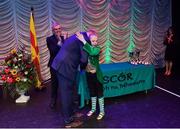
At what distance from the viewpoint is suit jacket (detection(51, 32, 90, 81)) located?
3.58 meters

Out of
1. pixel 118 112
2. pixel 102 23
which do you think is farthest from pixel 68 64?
pixel 102 23

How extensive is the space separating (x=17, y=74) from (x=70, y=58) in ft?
5.90

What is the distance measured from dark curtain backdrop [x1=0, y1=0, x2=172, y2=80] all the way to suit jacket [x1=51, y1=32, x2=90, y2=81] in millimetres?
2700

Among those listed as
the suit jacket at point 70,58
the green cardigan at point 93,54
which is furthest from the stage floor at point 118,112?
the suit jacket at point 70,58

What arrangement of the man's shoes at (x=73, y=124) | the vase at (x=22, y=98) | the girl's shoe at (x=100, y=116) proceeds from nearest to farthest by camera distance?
the man's shoes at (x=73, y=124)
the girl's shoe at (x=100, y=116)
the vase at (x=22, y=98)

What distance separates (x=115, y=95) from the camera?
493 centimetres

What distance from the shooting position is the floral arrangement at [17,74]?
493 centimetres

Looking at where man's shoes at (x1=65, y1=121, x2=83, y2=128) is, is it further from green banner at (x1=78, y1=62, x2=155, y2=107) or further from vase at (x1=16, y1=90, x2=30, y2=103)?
vase at (x1=16, y1=90, x2=30, y2=103)

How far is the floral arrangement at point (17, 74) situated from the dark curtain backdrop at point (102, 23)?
0.98 metres

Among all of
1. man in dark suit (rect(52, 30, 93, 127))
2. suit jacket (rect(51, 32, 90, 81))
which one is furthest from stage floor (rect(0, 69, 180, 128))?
suit jacket (rect(51, 32, 90, 81))

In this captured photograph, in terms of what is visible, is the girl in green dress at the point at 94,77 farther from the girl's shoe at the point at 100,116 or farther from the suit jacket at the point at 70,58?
the suit jacket at the point at 70,58

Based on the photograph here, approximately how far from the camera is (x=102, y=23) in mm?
6852

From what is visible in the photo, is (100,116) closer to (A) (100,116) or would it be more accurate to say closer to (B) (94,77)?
(A) (100,116)

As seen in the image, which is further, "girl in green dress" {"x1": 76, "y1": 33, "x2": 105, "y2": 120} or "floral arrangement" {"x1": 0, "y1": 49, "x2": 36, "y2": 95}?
"floral arrangement" {"x1": 0, "y1": 49, "x2": 36, "y2": 95}
